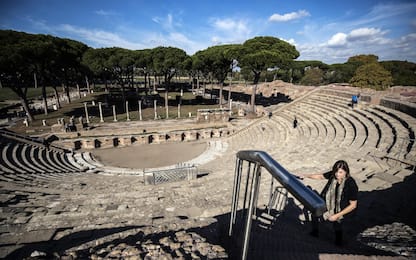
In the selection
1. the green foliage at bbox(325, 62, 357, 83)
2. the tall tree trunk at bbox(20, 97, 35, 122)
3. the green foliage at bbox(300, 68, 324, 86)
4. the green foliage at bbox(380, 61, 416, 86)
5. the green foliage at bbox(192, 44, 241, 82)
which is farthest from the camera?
the green foliage at bbox(300, 68, 324, 86)

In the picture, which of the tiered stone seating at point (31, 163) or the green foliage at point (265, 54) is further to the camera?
the green foliage at point (265, 54)

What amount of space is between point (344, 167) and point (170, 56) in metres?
33.1

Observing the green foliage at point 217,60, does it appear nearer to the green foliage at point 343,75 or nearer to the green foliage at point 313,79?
the green foliage at point 313,79

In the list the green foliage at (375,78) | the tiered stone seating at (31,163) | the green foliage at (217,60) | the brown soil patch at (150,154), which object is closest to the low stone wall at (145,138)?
the brown soil patch at (150,154)

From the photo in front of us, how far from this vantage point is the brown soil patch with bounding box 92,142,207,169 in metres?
17.3

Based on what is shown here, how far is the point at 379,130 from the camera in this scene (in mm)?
12695

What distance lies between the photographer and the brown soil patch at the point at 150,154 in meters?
17.3

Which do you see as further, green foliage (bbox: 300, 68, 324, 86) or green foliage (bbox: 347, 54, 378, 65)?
green foliage (bbox: 347, 54, 378, 65)

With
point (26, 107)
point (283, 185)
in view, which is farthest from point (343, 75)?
point (26, 107)

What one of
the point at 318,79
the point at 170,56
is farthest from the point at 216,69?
the point at 318,79

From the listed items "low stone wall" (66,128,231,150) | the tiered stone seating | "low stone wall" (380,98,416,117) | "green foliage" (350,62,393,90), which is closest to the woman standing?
the tiered stone seating

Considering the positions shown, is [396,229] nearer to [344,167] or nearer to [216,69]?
[344,167]

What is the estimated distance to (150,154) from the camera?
1920 centimetres

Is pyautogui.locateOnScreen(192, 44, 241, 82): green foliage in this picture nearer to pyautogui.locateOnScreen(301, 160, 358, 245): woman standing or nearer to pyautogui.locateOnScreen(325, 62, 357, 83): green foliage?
pyautogui.locateOnScreen(301, 160, 358, 245): woman standing
